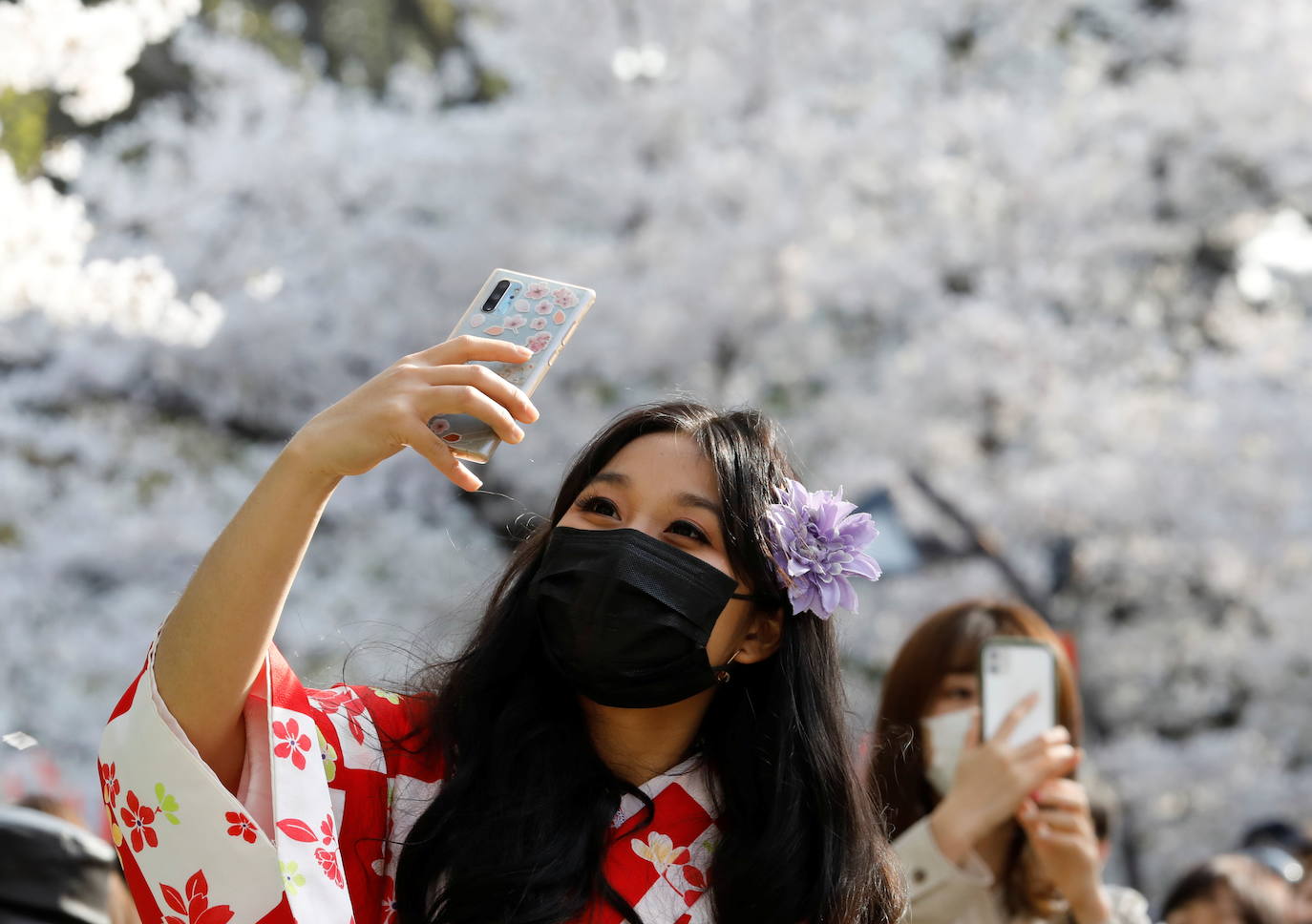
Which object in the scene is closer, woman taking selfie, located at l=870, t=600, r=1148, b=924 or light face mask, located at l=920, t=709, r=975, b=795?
woman taking selfie, located at l=870, t=600, r=1148, b=924

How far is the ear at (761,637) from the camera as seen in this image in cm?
197

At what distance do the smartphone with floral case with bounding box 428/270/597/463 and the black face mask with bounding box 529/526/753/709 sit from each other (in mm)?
271

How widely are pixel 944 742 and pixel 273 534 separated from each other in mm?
1930

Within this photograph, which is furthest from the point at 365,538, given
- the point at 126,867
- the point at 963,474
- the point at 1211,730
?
the point at 126,867

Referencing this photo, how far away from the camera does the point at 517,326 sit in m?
1.66

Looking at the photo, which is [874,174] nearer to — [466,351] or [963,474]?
[963,474]

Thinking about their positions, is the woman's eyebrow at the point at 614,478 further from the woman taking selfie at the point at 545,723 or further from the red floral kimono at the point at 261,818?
the red floral kimono at the point at 261,818

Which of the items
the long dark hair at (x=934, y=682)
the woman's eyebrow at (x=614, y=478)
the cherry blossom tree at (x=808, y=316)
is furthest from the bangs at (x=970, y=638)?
the cherry blossom tree at (x=808, y=316)

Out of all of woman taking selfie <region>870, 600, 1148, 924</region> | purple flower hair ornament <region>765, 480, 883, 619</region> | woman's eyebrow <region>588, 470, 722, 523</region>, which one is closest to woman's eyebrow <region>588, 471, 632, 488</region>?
woman's eyebrow <region>588, 470, 722, 523</region>

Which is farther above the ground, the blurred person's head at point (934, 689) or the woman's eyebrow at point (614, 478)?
the woman's eyebrow at point (614, 478)

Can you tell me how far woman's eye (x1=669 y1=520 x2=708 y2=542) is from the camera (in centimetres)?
188

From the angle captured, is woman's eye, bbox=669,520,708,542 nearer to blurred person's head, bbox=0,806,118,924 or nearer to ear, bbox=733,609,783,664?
ear, bbox=733,609,783,664

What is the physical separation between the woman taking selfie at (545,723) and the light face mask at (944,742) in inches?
41.3

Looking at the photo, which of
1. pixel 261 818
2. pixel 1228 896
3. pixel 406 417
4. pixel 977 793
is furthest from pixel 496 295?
pixel 1228 896
